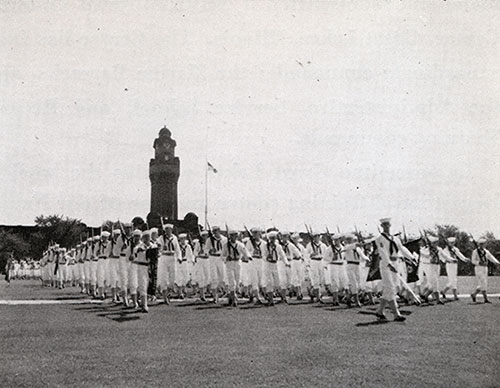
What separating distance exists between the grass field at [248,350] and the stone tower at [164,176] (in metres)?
67.6

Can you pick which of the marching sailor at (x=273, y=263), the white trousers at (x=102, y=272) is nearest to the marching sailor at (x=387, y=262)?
the marching sailor at (x=273, y=263)

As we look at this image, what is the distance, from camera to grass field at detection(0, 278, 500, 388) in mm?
7043

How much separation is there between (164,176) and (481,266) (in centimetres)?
6740

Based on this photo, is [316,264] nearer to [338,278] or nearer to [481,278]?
[338,278]

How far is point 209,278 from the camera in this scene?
19.1 meters

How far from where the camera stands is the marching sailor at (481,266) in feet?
61.2

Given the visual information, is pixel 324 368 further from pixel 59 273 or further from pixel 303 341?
pixel 59 273

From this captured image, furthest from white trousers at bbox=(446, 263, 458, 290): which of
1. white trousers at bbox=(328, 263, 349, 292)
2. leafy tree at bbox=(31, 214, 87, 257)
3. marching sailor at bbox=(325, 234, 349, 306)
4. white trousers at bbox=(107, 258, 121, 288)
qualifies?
leafy tree at bbox=(31, 214, 87, 257)

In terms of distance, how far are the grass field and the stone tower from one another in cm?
6763

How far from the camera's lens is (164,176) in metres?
83.6

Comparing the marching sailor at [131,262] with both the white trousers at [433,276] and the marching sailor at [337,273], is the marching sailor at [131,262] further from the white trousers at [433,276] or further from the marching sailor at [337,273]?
the white trousers at [433,276]

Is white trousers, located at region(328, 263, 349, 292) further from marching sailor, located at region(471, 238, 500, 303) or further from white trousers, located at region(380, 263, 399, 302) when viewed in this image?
white trousers, located at region(380, 263, 399, 302)

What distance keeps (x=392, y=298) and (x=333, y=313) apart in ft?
7.26

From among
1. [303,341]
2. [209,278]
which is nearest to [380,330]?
[303,341]
